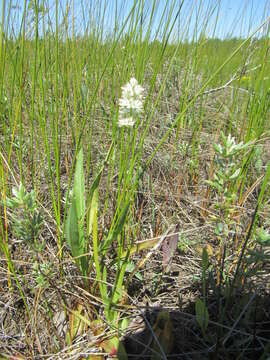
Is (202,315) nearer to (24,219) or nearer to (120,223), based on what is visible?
(120,223)

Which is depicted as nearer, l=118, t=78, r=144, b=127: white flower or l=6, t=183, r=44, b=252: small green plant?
l=118, t=78, r=144, b=127: white flower

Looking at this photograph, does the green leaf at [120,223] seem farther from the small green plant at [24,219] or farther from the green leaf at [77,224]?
the small green plant at [24,219]

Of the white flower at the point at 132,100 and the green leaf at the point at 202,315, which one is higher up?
the white flower at the point at 132,100

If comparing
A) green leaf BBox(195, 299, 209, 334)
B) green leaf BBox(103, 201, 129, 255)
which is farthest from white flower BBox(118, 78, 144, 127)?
green leaf BBox(195, 299, 209, 334)

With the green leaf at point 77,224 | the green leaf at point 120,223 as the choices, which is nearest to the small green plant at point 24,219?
the green leaf at point 77,224

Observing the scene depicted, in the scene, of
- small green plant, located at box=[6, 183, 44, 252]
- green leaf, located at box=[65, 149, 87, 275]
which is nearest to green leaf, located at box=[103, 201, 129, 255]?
green leaf, located at box=[65, 149, 87, 275]

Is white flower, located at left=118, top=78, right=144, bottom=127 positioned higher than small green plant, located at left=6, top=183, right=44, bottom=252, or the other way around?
white flower, located at left=118, top=78, right=144, bottom=127

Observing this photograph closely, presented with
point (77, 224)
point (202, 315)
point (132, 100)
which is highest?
point (132, 100)

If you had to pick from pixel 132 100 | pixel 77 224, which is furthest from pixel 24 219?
pixel 132 100

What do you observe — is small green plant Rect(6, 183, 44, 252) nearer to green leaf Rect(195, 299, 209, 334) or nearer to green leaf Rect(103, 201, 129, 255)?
green leaf Rect(103, 201, 129, 255)

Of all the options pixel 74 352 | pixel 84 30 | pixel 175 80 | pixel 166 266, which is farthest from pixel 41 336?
pixel 175 80

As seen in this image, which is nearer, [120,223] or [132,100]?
[132,100]

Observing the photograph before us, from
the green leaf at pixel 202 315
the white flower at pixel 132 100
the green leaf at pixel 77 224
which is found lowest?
the green leaf at pixel 202 315

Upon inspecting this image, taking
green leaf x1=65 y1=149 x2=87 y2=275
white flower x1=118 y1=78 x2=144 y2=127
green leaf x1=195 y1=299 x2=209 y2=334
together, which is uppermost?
white flower x1=118 y1=78 x2=144 y2=127
